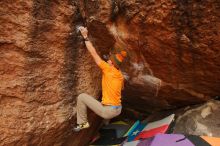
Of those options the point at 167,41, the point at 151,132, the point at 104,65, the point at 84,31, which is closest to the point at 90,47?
the point at 84,31

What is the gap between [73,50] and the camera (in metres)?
6.28

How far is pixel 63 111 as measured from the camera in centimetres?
644

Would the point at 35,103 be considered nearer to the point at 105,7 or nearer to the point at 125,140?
the point at 105,7

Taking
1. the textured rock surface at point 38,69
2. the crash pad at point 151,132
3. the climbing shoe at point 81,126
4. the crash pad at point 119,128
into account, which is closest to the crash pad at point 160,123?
the crash pad at point 151,132

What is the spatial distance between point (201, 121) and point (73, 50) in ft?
10.3

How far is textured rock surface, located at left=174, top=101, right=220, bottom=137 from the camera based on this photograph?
691 centimetres

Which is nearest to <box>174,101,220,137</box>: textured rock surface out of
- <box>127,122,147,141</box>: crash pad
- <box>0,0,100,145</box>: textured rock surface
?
<box>127,122,147,141</box>: crash pad

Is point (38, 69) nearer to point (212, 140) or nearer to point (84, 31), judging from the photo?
point (84, 31)

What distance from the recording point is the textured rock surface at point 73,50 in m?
5.59

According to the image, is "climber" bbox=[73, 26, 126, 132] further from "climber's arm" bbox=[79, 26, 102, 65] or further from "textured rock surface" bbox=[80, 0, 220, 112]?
"textured rock surface" bbox=[80, 0, 220, 112]

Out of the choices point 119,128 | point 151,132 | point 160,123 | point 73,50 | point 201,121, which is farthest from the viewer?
point 119,128

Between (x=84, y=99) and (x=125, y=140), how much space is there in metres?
1.92

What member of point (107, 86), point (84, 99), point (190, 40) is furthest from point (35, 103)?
point (190, 40)

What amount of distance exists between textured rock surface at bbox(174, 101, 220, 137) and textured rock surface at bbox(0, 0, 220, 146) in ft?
2.02
